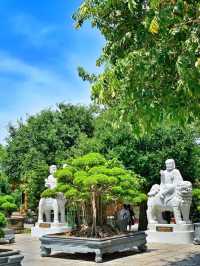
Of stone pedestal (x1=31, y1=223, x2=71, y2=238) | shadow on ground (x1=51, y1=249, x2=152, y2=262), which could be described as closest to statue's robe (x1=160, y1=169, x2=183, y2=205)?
shadow on ground (x1=51, y1=249, x2=152, y2=262)

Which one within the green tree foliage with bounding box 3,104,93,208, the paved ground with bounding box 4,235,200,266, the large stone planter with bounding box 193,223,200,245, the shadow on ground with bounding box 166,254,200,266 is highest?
the green tree foliage with bounding box 3,104,93,208

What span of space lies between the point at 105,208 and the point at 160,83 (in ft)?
20.4

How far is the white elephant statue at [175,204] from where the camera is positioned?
1534 cm

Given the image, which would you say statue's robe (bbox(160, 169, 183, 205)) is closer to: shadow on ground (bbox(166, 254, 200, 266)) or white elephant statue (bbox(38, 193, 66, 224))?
shadow on ground (bbox(166, 254, 200, 266))

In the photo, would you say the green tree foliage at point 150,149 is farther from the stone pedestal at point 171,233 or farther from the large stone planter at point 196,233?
the large stone planter at point 196,233

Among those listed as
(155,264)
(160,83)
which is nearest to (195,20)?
(160,83)

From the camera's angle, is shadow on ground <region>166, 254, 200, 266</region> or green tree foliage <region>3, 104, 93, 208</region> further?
green tree foliage <region>3, 104, 93, 208</region>

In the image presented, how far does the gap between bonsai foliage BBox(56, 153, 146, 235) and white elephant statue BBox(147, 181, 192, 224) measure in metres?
2.98

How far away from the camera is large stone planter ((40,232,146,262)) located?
11.7 metres

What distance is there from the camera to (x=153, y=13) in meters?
7.00

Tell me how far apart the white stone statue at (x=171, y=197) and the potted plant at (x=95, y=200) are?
2.74m

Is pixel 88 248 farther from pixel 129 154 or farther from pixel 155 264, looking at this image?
pixel 129 154

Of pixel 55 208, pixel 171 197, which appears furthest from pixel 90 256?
pixel 55 208

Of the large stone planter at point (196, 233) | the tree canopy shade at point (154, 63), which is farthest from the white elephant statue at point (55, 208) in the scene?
the tree canopy shade at point (154, 63)
